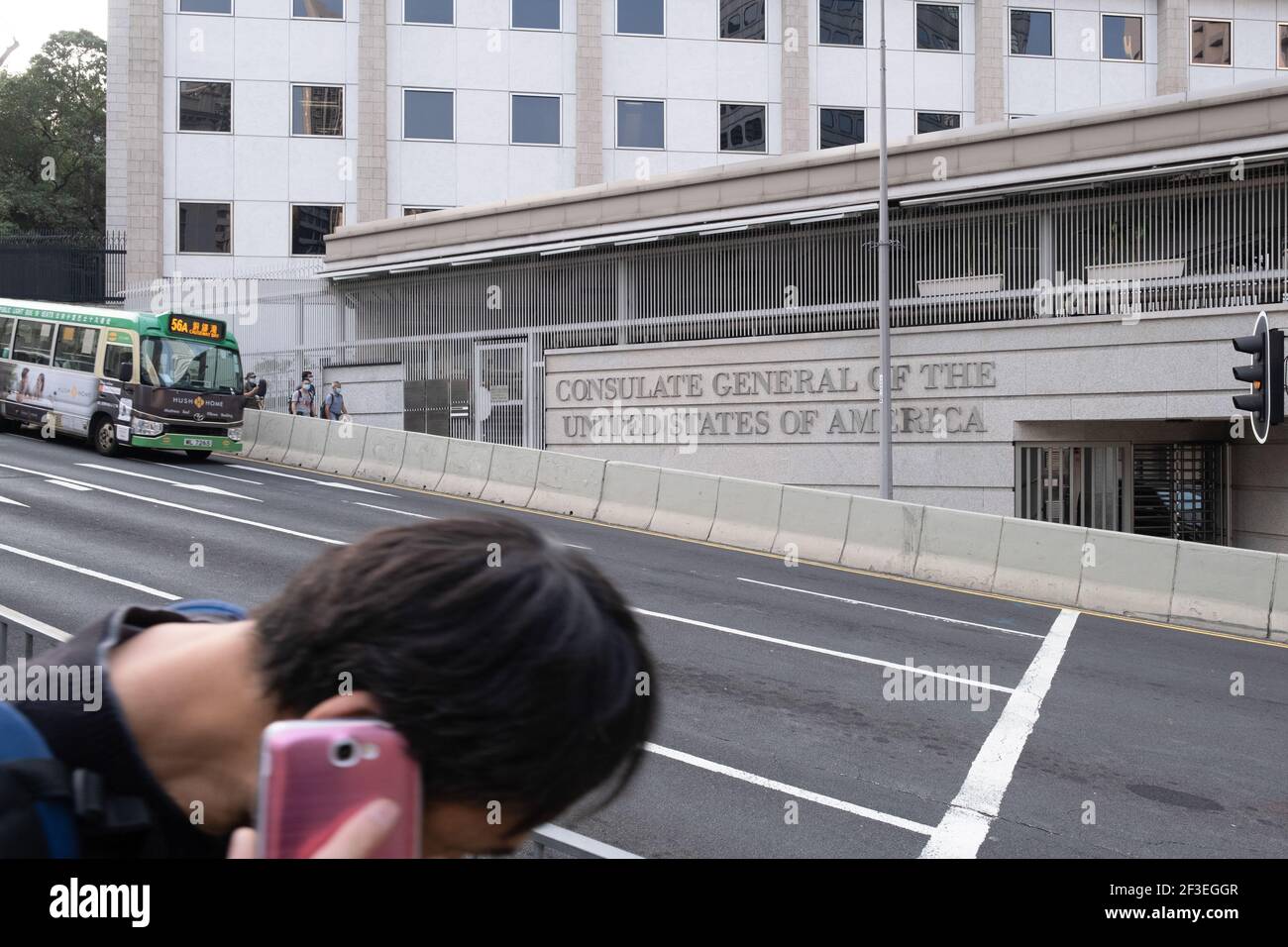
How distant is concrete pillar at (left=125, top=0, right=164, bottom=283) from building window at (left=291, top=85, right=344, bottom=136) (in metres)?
4.11

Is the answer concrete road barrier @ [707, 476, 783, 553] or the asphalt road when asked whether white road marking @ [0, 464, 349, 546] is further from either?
concrete road barrier @ [707, 476, 783, 553]

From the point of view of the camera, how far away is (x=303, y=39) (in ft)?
123

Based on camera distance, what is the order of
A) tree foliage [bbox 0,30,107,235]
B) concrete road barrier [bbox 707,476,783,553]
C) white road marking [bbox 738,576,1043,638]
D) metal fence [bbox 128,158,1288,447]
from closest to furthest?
white road marking [bbox 738,576,1043,638]
concrete road barrier [bbox 707,476,783,553]
metal fence [bbox 128,158,1288,447]
tree foliage [bbox 0,30,107,235]

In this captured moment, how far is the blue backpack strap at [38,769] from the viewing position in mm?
1130

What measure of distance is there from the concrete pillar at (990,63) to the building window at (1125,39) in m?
3.75

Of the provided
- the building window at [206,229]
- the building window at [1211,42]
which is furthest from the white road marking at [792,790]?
the building window at [1211,42]

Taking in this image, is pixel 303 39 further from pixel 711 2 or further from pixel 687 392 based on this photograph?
pixel 687 392

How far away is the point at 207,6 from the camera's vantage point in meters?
36.9

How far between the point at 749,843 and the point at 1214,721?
18.1ft

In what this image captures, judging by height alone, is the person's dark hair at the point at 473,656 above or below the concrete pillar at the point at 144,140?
below

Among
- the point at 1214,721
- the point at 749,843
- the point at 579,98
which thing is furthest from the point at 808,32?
the point at 749,843

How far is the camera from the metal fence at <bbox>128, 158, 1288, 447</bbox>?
2194cm

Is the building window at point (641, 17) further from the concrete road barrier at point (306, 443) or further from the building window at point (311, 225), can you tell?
the concrete road barrier at point (306, 443)

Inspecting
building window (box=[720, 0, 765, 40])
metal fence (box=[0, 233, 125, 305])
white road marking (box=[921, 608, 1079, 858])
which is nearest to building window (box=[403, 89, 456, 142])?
building window (box=[720, 0, 765, 40])
